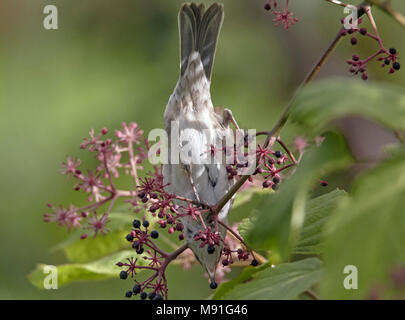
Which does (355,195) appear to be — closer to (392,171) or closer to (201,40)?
(392,171)

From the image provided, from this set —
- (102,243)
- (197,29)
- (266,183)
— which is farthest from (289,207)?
(197,29)

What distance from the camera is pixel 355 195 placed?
0.99 metres

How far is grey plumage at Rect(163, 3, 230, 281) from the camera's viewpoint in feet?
9.71

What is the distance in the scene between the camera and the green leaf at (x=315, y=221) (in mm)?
1963

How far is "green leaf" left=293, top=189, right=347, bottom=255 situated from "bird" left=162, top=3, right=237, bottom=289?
0.88 m

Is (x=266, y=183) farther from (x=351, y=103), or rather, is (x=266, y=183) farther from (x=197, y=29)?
(x=197, y=29)

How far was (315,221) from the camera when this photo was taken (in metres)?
1.99

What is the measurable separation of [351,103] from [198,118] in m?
2.11

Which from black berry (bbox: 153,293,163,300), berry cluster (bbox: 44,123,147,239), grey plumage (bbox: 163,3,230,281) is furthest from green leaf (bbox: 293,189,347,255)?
berry cluster (bbox: 44,123,147,239)

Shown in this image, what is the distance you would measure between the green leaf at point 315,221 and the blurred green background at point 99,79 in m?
3.90

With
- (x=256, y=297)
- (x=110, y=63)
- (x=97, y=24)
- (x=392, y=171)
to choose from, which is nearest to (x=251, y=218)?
(x=256, y=297)

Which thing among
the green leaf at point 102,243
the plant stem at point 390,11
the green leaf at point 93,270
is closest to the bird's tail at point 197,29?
the green leaf at point 102,243

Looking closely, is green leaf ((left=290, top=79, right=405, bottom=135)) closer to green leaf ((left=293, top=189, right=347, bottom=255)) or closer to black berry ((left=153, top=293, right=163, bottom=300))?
green leaf ((left=293, top=189, right=347, bottom=255))

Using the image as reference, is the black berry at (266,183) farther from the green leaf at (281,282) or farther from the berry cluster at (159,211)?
the green leaf at (281,282)
